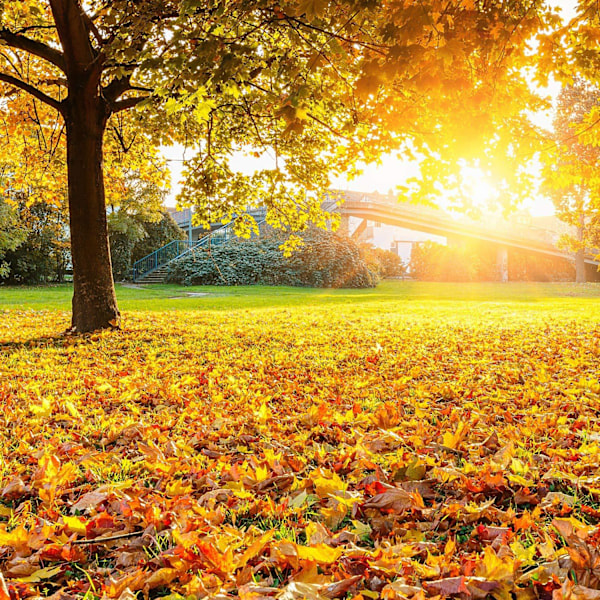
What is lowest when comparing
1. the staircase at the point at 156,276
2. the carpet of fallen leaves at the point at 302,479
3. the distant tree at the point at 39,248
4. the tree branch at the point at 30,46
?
the carpet of fallen leaves at the point at 302,479

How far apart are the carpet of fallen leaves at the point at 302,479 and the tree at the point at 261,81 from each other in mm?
2285

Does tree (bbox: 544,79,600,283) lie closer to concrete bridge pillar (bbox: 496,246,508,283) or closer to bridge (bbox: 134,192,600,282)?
bridge (bbox: 134,192,600,282)

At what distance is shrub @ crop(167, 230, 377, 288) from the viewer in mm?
Result: 22578

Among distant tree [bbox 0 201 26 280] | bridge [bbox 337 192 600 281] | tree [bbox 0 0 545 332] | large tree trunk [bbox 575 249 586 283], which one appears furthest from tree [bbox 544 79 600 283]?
distant tree [bbox 0 201 26 280]

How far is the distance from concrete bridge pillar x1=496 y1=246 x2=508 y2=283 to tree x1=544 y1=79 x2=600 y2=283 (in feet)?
13.0

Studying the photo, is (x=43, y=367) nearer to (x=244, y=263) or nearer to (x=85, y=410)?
(x=85, y=410)

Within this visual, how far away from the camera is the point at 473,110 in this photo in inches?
181

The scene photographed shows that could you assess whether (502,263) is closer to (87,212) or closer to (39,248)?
(39,248)

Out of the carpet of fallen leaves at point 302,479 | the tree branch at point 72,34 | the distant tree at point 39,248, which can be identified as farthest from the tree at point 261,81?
the distant tree at point 39,248

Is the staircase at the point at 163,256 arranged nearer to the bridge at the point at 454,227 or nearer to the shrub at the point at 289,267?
the shrub at the point at 289,267

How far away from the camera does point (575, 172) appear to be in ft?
21.2

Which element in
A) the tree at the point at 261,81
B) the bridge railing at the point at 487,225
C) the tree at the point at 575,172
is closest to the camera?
the tree at the point at 261,81

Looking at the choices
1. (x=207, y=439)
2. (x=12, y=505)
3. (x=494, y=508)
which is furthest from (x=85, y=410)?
(x=494, y=508)

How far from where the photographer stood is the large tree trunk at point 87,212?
730 cm
